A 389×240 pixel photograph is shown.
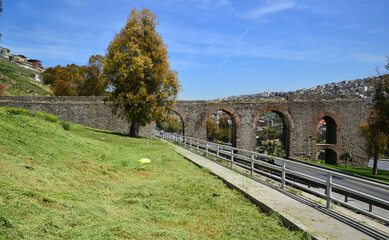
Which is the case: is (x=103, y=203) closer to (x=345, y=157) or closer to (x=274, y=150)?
(x=274, y=150)

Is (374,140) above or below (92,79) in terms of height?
below

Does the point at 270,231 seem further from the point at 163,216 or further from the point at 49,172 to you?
the point at 49,172

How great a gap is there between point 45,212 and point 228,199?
3.35 meters

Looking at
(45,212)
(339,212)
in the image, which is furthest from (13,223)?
(339,212)

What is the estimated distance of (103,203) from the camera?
14.0 feet

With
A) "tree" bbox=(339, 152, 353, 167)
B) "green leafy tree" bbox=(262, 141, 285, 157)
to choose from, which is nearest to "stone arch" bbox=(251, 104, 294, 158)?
"green leafy tree" bbox=(262, 141, 285, 157)

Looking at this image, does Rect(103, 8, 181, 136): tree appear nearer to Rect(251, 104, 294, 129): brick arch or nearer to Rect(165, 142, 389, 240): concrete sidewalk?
Rect(251, 104, 294, 129): brick arch

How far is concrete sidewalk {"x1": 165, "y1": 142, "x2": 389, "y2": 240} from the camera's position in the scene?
12.1 feet

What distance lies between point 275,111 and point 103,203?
25.9 meters

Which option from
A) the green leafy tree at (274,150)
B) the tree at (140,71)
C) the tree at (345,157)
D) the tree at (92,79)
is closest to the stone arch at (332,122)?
the tree at (345,157)

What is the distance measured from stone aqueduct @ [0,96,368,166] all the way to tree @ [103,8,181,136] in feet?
23.0

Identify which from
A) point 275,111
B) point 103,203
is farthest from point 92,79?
Answer: point 103,203

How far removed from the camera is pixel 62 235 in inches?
116

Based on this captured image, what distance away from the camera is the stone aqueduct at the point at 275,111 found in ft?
85.0
